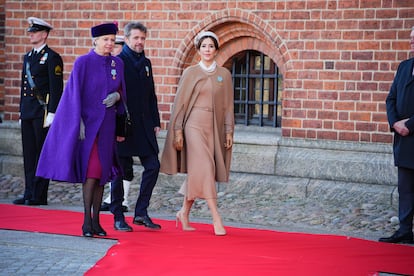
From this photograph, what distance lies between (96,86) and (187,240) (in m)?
1.50

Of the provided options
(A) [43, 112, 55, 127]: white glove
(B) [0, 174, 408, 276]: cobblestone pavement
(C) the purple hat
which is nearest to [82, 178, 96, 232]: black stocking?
(B) [0, 174, 408, 276]: cobblestone pavement

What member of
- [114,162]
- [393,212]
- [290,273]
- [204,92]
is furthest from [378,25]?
[290,273]

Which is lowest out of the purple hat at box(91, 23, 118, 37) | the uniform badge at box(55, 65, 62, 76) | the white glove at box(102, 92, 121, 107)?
the white glove at box(102, 92, 121, 107)

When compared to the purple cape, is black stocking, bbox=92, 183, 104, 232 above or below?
below

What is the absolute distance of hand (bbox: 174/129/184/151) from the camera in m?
8.35

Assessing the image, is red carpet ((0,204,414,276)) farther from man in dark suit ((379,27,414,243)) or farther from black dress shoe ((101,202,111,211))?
black dress shoe ((101,202,111,211))

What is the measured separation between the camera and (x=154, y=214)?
973 cm

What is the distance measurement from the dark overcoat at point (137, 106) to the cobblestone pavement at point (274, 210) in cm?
128

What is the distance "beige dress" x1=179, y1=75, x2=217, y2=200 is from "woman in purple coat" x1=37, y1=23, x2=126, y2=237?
30.2 inches

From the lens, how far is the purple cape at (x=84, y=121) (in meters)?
7.77

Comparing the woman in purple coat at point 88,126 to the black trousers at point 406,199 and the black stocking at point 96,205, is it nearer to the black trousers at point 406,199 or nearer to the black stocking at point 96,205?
the black stocking at point 96,205

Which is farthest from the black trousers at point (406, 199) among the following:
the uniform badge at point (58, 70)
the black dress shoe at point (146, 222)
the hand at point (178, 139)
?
the uniform badge at point (58, 70)

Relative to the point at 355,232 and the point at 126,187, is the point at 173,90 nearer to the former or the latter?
the point at 126,187

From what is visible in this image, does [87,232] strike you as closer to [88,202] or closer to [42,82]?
[88,202]
